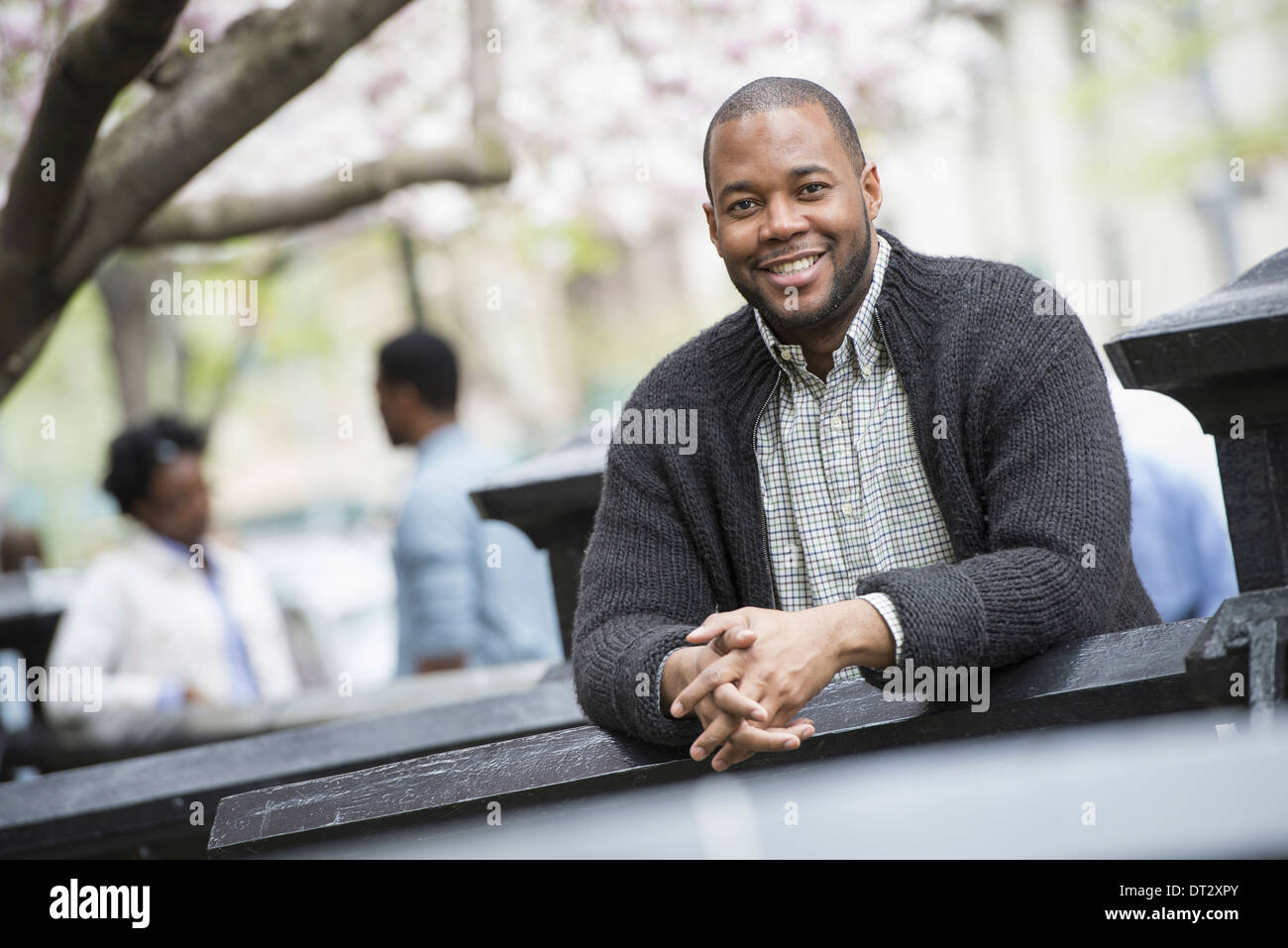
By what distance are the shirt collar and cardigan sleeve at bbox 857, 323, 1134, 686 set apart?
11.7 inches

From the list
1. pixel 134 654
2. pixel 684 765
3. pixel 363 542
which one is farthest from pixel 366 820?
pixel 363 542

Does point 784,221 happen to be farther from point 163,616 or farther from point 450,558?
point 163,616

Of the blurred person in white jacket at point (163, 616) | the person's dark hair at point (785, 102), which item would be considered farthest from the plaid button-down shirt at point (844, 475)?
the blurred person in white jacket at point (163, 616)

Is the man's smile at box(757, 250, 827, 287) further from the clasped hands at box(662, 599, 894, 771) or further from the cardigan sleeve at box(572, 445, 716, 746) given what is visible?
the clasped hands at box(662, 599, 894, 771)

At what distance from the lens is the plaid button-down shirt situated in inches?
108

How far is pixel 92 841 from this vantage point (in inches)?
142

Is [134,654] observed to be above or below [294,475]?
below

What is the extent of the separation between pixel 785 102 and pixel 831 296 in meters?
0.34

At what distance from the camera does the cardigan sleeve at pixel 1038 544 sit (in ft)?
7.67

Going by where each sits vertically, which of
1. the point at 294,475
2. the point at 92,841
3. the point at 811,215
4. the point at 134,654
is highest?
the point at 294,475

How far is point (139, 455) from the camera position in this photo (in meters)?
6.12

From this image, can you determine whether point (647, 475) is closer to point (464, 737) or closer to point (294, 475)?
point (464, 737)

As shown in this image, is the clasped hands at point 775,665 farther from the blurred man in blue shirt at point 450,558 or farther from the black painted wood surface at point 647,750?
the blurred man in blue shirt at point 450,558

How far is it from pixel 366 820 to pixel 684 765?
1.68 ft
